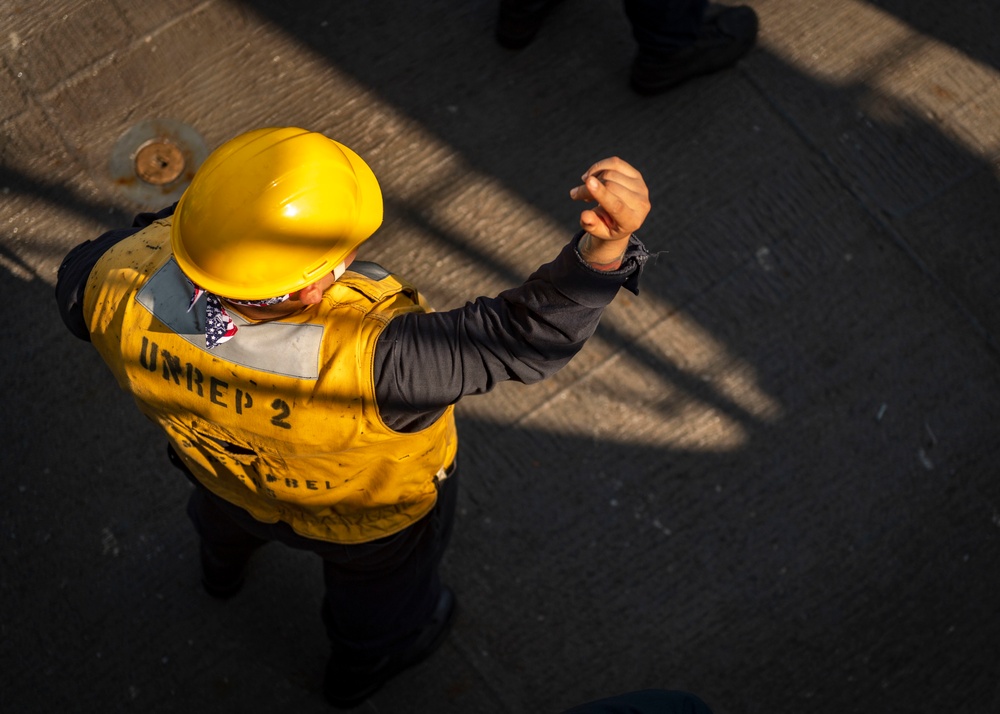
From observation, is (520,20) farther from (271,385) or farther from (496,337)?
(271,385)

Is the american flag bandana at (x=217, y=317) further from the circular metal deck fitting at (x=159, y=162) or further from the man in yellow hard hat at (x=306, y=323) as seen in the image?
the circular metal deck fitting at (x=159, y=162)

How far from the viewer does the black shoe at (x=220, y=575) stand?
9.57 feet

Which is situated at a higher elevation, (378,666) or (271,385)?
(271,385)

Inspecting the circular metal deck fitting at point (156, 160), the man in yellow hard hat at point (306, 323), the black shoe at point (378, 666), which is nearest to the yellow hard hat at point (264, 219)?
the man in yellow hard hat at point (306, 323)

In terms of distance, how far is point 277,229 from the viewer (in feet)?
5.77

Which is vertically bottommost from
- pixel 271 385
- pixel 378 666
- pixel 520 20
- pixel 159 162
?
pixel 378 666

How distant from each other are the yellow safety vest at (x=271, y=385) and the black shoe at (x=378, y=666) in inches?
35.9

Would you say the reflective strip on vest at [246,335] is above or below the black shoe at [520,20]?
above

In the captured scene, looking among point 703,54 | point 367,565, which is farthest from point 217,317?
point 703,54

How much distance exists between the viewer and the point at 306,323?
1.84 meters

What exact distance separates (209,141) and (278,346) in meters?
2.09

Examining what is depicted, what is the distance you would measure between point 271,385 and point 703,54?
2539mm

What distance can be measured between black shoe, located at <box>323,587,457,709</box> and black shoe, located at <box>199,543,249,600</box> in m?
0.44

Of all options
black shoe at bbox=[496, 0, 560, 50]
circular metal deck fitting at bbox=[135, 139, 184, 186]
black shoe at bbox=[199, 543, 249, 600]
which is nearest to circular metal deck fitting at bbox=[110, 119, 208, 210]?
circular metal deck fitting at bbox=[135, 139, 184, 186]
